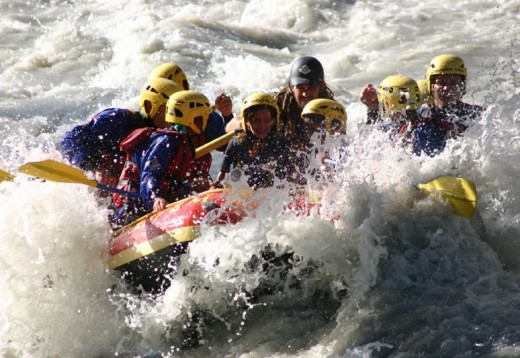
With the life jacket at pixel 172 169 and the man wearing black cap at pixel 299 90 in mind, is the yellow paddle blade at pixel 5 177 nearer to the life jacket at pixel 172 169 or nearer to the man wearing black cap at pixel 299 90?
the life jacket at pixel 172 169

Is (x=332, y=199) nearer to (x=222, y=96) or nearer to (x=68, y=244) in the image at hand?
(x=68, y=244)

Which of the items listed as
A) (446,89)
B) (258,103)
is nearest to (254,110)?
(258,103)

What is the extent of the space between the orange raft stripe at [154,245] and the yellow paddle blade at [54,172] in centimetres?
56

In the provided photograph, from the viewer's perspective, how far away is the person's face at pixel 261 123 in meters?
5.85

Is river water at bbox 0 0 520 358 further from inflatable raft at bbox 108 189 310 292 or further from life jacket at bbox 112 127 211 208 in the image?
life jacket at bbox 112 127 211 208

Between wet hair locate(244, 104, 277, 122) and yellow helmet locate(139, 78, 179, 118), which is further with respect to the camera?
yellow helmet locate(139, 78, 179, 118)

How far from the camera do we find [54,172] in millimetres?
5805

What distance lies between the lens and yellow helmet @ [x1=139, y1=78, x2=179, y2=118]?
21.3 feet

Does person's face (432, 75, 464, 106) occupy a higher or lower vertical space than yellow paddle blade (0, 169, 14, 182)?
lower

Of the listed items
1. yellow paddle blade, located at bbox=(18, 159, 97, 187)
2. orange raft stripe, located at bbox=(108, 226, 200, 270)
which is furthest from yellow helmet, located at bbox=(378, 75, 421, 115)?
yellow paddle blade, located at bbox=(18, 159, 97, 187)

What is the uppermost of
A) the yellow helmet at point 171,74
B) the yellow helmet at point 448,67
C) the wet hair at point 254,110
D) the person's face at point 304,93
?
the yellow helmet at point 171,74

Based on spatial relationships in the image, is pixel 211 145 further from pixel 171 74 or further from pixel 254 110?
pixel 171 74

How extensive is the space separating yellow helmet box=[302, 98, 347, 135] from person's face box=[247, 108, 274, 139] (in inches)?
12.4

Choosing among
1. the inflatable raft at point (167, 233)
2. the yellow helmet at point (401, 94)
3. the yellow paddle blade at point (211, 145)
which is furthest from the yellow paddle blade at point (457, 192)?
the yellow paddle blade at point (211, 145)
